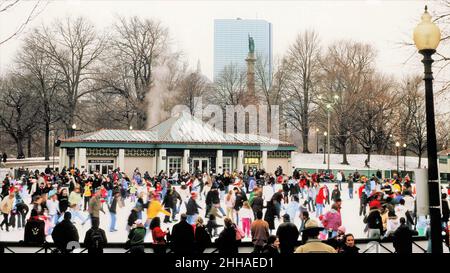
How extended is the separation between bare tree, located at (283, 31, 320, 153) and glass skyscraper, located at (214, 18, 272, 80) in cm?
2016

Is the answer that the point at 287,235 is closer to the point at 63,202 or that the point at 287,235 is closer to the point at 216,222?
the point at 216,222

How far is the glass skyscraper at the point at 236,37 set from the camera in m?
72.1

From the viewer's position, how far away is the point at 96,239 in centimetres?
750

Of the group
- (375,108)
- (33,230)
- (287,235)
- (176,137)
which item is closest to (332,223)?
(287,235)

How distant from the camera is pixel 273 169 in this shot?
3706 cm

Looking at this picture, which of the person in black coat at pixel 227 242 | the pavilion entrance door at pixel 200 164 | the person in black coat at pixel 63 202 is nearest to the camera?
the person in black coat at pixel 227 242

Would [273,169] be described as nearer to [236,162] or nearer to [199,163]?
[236,162]

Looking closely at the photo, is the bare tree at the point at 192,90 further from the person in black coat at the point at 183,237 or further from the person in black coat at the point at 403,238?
the person in black coat at the point at 403,238

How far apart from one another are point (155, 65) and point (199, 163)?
16797 millimetres

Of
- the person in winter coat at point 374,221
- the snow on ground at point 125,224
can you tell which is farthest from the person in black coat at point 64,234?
the person in winter coat at point 374,221

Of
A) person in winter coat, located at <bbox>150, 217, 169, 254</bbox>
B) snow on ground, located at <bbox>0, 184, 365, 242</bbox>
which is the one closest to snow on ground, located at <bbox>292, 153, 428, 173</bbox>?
snow on ground, located at <bbox>0, 184, 365, 242</bbox>

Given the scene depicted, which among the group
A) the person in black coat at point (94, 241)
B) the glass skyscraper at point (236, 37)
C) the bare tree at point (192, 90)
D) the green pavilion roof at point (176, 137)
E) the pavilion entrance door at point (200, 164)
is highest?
the glass skyscraper at point (236, 37)

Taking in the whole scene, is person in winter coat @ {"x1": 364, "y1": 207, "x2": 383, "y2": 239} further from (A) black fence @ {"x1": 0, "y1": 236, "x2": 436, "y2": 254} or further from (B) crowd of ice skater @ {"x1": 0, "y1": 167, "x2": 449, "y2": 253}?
(A) black fence @ {"x1": 0, "y1": 236, "x2": 436, "y2": 254}

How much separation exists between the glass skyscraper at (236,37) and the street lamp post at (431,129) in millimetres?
63861
